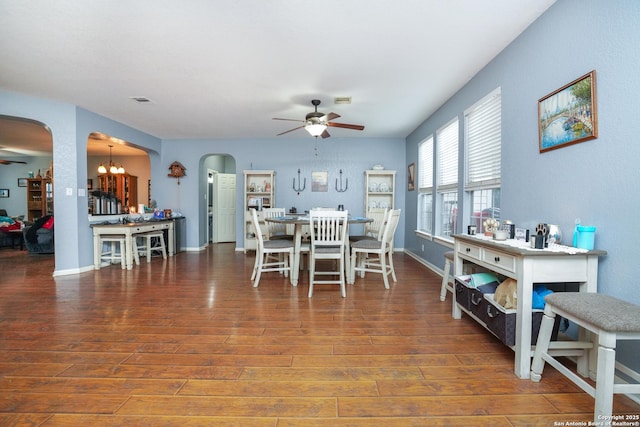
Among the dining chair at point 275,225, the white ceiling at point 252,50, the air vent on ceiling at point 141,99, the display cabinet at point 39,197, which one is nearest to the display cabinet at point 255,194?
the dining chair at point 275,225

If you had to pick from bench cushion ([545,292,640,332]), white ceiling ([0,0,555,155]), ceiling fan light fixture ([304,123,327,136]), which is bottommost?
bench cushion ([545,292,640,332])

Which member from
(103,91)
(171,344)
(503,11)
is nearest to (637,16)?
(503,11)

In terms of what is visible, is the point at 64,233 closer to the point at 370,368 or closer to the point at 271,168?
the point at 271,168

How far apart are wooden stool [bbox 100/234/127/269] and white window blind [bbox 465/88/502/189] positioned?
205 inches

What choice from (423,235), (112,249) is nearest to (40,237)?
(112,249)

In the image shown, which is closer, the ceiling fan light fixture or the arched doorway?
the ceiling fan light fixture

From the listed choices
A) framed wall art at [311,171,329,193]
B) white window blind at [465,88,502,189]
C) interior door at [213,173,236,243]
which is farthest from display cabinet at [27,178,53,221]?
white window blind at [465,88,502,189]

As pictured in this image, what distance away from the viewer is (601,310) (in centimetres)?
135

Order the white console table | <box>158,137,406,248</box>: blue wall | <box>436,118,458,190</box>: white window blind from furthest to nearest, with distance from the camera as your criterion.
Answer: <box>158,137,406,248</box>: blue wall, <box>436,118,458,190</box>: white window blind, the white console table

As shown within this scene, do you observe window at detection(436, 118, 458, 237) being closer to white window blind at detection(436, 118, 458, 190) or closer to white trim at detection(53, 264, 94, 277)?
white window blind at detection(436, 118, 458, 190)

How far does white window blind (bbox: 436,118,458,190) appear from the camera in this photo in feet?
13.4

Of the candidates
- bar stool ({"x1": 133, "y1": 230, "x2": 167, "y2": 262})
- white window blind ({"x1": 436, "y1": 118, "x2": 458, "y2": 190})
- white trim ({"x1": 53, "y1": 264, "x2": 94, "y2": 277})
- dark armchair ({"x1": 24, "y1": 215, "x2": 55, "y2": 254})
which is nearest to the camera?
white window blind ({"x1": 436, "y1": 118, "x2": 458, "y2": 190})

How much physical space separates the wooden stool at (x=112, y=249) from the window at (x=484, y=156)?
5.19m

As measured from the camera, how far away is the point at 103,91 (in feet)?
12.7
